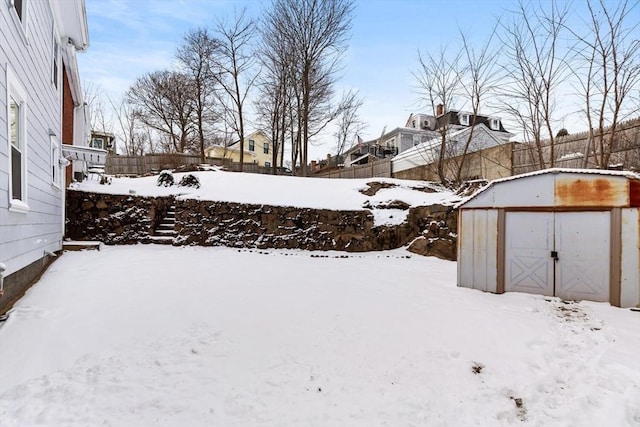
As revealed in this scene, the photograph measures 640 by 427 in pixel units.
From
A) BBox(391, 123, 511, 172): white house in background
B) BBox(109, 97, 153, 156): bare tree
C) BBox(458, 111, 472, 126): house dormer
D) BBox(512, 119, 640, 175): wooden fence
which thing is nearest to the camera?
BBox(512, 119, 640, 175): wooden fence

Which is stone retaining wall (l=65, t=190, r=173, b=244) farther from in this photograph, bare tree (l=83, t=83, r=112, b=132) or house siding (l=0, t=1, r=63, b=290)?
bare tree (l=83, t=83, r=112, b=132)

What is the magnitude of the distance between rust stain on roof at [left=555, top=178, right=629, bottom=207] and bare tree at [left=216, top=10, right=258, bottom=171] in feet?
53.3

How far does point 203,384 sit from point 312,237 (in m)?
7.18

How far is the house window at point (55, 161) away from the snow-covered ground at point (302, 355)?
2080 millimetres

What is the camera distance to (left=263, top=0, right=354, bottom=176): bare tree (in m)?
16.9

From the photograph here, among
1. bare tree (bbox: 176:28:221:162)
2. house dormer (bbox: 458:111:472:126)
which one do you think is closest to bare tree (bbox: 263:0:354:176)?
bare tree (bbox: 176:28:221:162)

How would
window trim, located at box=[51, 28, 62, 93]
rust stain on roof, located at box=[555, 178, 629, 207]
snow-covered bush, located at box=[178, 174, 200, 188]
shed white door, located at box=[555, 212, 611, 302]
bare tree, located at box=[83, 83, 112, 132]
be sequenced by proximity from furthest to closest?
bare tree, located at box=[83, 83, 112, 132]
snow-covered bush, located at box=[178, 174, 200, 188]
window trim, located at box=[51, 28, 62, 93]
shed white door, located at box=[555, 212, 611, 302]
rust stain on roof, located at box=[555, 178, 629, 207]

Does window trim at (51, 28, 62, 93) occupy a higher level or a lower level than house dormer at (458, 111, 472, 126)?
lower

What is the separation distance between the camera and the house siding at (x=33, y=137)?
11.5 feet

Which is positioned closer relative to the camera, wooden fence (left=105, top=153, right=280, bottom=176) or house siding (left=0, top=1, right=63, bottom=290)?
house siding (left=0, top=1, right=63, bottom=290)

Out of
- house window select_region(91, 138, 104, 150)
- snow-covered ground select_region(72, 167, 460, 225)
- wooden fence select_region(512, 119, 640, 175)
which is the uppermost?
house window select_region(91, 138, 104, 150)

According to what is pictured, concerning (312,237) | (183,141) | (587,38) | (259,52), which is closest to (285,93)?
(259,52)

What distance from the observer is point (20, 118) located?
13.9 ft

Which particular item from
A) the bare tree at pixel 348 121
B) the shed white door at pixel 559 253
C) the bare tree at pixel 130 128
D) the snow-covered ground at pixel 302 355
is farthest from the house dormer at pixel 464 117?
the bare tree at pixel 130 128
